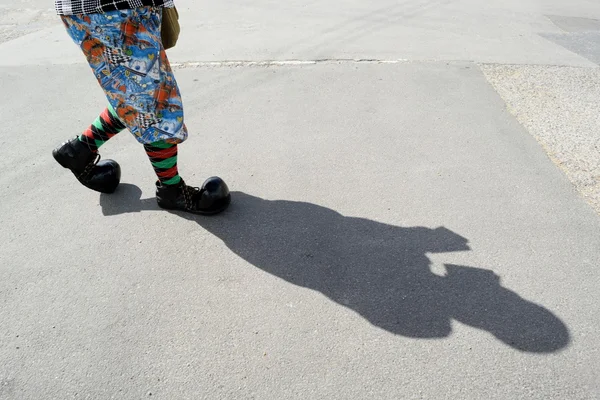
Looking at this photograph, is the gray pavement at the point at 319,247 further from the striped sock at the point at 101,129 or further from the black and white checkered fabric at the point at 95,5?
the black and white checkered fabric at the point at 95,5

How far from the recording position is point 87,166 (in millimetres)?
3057

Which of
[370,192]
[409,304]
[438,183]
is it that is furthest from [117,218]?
[438,183]

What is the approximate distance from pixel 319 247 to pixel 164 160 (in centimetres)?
104

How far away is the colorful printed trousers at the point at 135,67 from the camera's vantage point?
2332mm

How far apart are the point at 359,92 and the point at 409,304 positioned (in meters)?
2.79

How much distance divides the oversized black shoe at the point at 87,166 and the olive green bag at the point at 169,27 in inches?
35.5

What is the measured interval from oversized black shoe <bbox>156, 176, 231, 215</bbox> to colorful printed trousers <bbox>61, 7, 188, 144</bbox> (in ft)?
1.18

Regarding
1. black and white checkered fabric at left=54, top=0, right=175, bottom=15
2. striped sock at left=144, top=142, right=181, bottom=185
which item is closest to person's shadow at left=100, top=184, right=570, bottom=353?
striped sock at left=144, top=142, right=181, bottom=185

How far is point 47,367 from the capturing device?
6.88ft

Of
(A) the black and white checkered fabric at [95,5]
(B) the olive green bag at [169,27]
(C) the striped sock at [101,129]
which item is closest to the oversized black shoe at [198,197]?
(C) the striped sock at [101,129]

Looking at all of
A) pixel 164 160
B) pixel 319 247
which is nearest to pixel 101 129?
pixel 164 160

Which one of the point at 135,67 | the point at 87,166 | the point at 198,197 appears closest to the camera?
the point at 135,67

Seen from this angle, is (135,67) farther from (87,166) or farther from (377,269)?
(377,269)

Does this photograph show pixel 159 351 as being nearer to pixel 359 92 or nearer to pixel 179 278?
pixel 179 278
